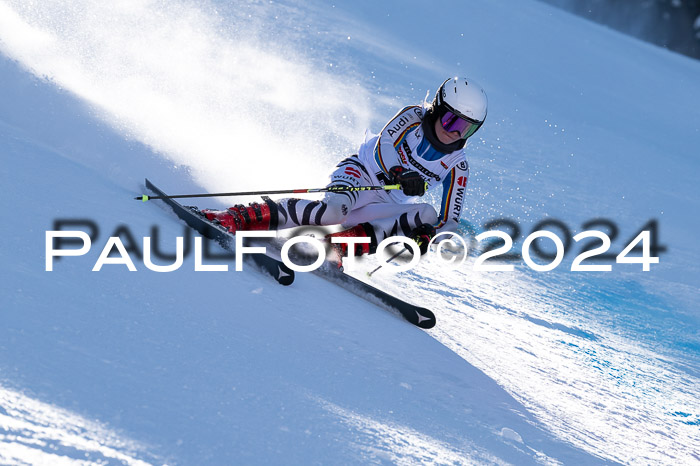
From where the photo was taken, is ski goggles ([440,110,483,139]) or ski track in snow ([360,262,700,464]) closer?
ski track in snow ([360,262,700,464])

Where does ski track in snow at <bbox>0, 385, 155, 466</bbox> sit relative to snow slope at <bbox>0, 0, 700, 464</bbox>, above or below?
below

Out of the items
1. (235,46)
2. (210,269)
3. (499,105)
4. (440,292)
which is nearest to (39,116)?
(210,269)

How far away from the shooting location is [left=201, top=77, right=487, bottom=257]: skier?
14.5 ft

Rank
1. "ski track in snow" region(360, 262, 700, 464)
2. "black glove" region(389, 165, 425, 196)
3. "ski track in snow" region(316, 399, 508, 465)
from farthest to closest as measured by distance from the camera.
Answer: "black glove" region(389, 165, 425, 196), "ski track in snow" region(360, 262, 700, 464), "ski track in snow" region(316, 399, 508, 465)

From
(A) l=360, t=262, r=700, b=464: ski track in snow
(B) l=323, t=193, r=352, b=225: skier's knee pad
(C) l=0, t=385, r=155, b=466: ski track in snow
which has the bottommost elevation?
(C) l=0, t=385, r=155, b=466: ski track in snow

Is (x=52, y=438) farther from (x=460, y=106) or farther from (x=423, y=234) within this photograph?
(x=460, y=106)

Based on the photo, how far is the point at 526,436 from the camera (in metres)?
2.88

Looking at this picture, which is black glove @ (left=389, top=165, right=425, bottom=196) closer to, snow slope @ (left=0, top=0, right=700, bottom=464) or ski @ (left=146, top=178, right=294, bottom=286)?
snow slope @ (left=0, top=0, right=700, bottom=464)

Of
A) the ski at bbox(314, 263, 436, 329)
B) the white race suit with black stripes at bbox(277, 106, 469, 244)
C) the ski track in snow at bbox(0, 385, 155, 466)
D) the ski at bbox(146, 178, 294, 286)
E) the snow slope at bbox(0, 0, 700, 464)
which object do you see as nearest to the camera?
the ski track in snow at bbox(0, 385, 155, 466)

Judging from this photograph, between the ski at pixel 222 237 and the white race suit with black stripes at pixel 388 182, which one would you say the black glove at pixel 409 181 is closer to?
the white race suit with black stripes at pixel 388 182

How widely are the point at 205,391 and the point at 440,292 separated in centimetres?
297

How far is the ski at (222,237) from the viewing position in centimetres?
363

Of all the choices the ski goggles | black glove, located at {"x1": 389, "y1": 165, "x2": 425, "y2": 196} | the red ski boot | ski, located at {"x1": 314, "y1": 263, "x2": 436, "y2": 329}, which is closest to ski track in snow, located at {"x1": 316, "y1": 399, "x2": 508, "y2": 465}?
ski, located at {"x1": 314, "y1": 263, "x2": 436, "y2": 329}

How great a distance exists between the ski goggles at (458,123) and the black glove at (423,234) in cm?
64
